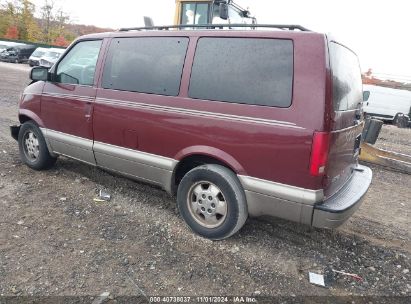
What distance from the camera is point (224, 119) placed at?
336 cm

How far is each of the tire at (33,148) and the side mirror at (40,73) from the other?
2.21 feet

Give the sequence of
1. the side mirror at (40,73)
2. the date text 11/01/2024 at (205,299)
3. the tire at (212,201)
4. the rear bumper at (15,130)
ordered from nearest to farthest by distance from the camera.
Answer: the date text 11/01/2024 at (205,299)
the tire at (212,201)
the side mirror at (40,73)
the rear bumper at (15,130)

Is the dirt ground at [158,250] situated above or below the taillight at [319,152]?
below

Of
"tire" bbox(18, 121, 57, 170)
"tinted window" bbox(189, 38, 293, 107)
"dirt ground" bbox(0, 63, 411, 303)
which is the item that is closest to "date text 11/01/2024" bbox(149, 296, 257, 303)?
"dirt ground" bbox(0, 63, 411, 303)

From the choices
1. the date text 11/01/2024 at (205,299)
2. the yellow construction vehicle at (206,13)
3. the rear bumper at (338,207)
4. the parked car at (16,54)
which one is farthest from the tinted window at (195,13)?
the parked car at (16,54)

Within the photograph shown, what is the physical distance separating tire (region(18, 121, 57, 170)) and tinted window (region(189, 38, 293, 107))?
270 centimetres

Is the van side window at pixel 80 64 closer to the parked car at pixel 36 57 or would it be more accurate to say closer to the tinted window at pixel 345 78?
the tinted window at pixel 345 78

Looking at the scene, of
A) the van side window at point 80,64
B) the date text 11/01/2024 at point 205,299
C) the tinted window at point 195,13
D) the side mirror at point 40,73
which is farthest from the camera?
the tinted window at point 195,13

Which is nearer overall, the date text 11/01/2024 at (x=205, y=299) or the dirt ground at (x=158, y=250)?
the date text 11/01/2024 at (x=205, y=299)

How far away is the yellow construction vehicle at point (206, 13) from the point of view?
7730 millimetres

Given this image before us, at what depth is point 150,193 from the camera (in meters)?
4.81

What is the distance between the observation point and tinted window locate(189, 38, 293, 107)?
3.13 m

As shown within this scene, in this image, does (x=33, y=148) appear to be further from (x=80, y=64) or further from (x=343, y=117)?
(x=343, y=117)

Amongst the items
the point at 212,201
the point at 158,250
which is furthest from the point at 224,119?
the point at 158,250
